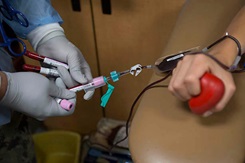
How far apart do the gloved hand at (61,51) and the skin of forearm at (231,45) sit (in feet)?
1.22

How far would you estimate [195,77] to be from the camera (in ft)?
1.86

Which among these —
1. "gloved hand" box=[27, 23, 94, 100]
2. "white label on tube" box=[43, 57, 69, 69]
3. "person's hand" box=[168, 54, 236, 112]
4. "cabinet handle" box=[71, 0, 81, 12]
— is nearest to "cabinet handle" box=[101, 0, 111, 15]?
"cabinet handle" box=[71, 0, 81, 12]

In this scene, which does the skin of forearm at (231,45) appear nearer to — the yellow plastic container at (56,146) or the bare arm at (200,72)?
the bare arm at (200,72)

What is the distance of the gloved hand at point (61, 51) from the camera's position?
86 cm

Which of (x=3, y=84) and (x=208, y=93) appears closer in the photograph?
(x=208, y=93)

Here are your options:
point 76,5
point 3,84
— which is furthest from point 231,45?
point 76,5

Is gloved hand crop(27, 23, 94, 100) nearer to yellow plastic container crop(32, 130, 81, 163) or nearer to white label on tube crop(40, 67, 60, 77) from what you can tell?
white label on tube crop(40, 67, 60, 77)

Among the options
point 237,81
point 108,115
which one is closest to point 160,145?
point 237,81

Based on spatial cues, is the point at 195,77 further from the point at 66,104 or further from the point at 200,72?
the point at 66,104

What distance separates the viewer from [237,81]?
0.72m

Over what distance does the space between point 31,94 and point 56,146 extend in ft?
2.93

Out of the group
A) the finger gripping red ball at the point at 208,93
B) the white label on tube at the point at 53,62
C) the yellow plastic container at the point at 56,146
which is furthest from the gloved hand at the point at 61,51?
the yellow plastic container at the point at 56,146

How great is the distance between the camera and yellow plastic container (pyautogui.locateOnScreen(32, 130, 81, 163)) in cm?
154

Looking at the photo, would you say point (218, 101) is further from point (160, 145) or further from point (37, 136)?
point (37, 136)
